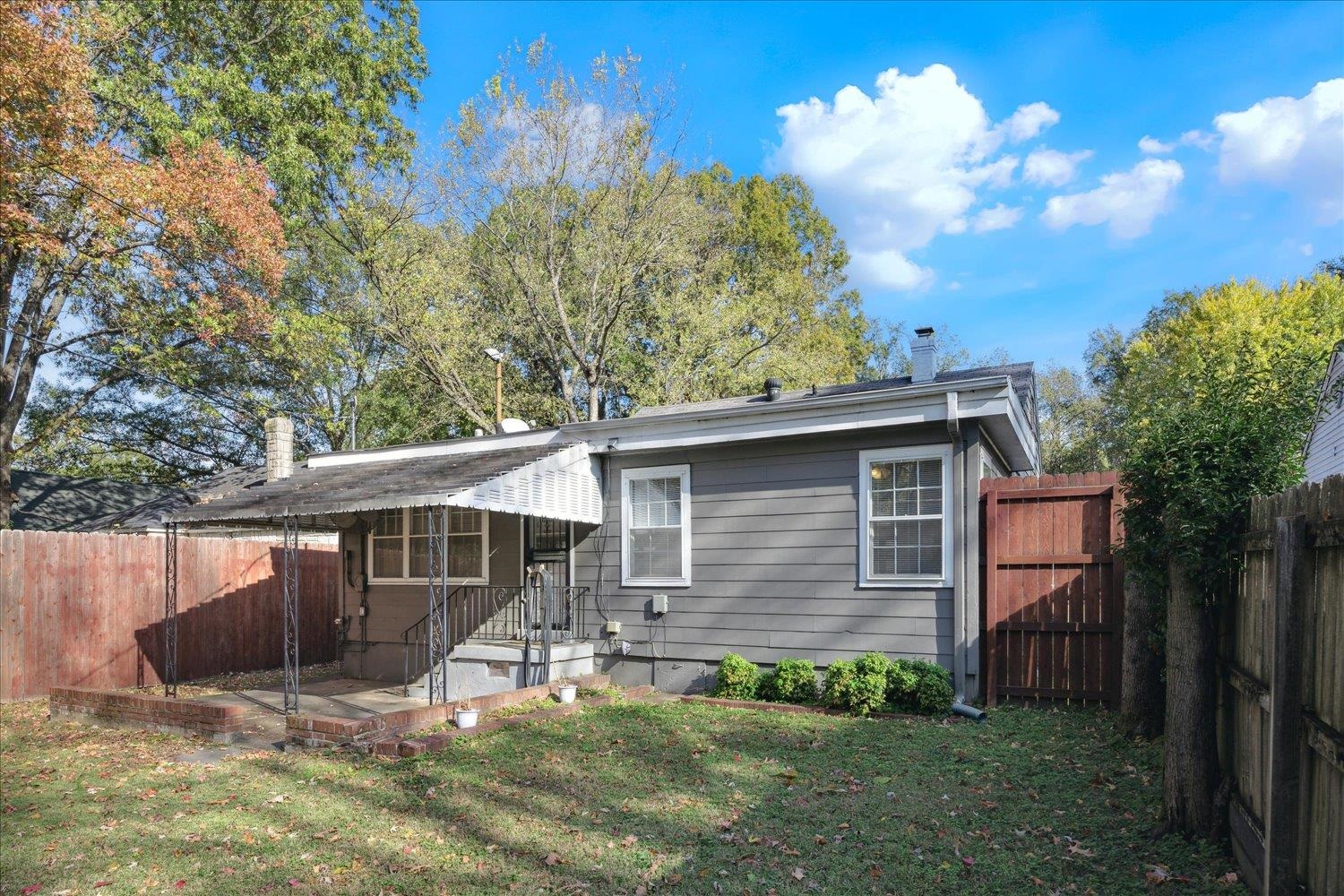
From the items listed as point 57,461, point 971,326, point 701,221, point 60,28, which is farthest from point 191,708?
point 971,326

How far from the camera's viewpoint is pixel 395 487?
907cm

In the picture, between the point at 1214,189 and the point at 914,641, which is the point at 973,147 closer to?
the point at 1214,189

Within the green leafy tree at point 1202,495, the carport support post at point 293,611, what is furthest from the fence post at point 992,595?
the carport support post at point 293,611

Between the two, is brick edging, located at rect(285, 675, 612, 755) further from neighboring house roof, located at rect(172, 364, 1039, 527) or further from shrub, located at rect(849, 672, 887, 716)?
shrub, located at rect(849, 672, 887, 716)

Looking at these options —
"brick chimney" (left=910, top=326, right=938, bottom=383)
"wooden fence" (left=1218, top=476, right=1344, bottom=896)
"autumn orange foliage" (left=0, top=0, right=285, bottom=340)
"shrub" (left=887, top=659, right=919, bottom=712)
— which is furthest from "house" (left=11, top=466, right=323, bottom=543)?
"wooden fence" (left=1218, top=476, right=1344, bottom=896)

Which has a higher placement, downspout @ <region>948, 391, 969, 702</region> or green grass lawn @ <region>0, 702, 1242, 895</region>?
downspout @ <region>948, 391, 969, 702</region>

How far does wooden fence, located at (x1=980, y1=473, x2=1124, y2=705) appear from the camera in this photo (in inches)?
306

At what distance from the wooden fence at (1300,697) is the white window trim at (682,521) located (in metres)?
6.60

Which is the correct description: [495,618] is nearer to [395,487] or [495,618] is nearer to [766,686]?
[395,487]

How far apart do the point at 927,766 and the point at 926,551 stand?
2.77m

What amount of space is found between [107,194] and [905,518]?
1430cm

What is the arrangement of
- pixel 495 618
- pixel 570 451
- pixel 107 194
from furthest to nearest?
1. pixel 107 194
2. pixel 495 618
3. pixel 570 451

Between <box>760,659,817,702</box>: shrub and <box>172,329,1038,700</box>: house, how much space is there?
0.31 metres

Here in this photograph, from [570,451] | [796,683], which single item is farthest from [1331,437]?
[570,451]
